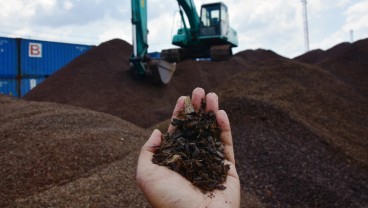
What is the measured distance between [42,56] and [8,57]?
1.76m

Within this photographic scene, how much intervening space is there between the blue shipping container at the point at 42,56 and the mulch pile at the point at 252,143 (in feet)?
24.9

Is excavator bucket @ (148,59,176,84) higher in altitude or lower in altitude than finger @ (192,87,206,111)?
higher

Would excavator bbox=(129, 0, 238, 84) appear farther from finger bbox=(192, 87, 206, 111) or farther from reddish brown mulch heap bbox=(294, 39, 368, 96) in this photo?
finger bbox=(192, 87, 206, 111)

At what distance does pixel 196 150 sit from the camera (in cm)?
290

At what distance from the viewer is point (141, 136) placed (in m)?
7.31

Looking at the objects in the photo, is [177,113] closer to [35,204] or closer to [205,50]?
[35,204]

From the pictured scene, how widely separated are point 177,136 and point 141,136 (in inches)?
168

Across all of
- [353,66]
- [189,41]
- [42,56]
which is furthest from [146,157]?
[42,56]

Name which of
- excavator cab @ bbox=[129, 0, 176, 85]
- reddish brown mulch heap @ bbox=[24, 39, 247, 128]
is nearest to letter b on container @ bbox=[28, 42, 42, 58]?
reddish brown mulch heap @ bbox=[24, 39, 247, 128]

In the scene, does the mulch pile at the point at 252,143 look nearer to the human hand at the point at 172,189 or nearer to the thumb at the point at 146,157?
the thumb at the point at 146,157

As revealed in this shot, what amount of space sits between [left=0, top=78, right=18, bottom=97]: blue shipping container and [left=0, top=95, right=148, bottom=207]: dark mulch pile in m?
10.6

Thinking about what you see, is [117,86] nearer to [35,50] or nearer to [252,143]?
[35,50]

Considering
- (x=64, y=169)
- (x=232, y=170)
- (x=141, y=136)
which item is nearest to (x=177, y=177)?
(x=232, y=170)

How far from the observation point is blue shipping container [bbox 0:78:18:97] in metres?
17.8
